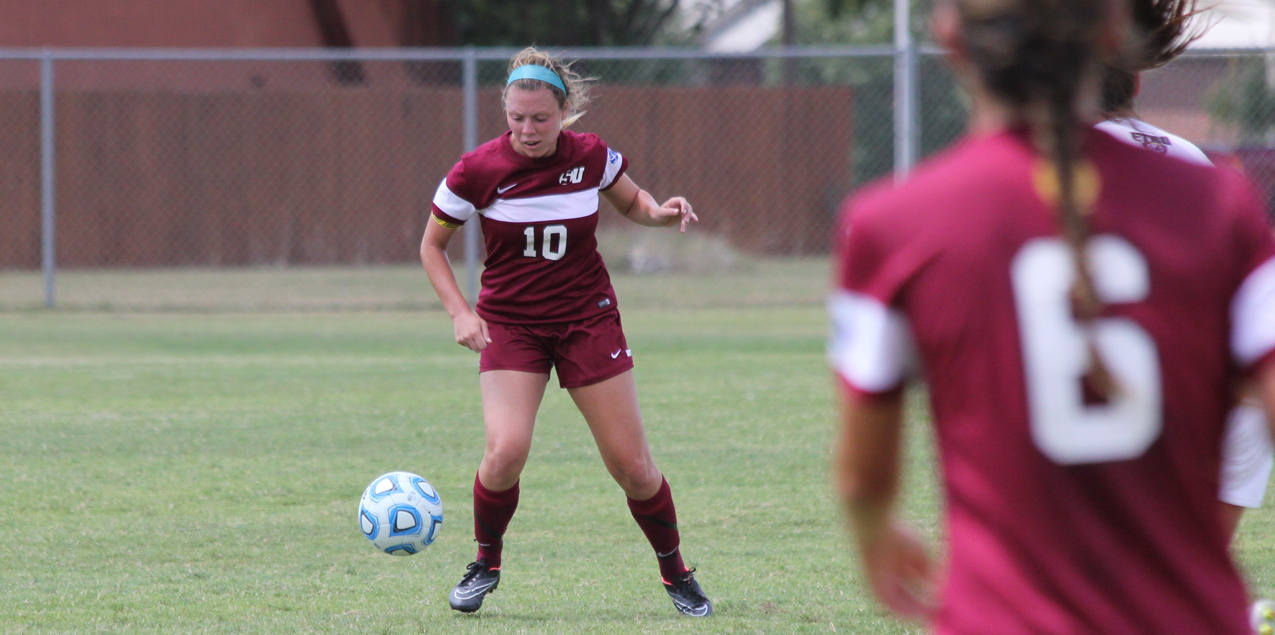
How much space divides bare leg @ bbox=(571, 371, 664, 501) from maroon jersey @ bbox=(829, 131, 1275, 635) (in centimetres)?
296

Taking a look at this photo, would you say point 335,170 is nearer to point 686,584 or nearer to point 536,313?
point 536,313

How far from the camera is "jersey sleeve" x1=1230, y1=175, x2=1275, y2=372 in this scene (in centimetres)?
158

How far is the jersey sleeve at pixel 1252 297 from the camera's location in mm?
1582

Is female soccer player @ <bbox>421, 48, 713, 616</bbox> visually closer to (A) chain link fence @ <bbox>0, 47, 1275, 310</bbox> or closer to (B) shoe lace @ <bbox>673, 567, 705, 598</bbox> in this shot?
(B) shoe lace @ <bbox>673, 567, 705, 598</bbox>

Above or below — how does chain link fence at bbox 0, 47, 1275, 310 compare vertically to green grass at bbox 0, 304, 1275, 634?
above

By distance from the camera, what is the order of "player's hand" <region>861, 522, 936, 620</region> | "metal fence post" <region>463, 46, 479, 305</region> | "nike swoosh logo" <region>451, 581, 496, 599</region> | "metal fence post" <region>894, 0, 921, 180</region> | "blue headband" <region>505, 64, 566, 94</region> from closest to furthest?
"player's hand" <region>861, 522, 936, 620</region> < "blue headband" <region>505, 64, 566, 94</region> < "nike swoosh logo" <region>451, 581, 496, 599</region> < "metal fence post" <region>463, 46, 479, 305</region> < "metal fence post" <region>894, 0, 921, 180</region>

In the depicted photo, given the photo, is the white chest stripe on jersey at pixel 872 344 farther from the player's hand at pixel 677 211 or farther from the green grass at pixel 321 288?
the green grass at pixel 321 288

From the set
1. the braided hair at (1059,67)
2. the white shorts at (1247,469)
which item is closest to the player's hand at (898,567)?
the braided hair at (1059,67)

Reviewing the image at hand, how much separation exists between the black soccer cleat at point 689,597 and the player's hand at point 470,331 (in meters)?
0.98

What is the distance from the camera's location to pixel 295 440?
7.61 metres

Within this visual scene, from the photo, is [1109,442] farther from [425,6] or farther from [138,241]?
[425,6]

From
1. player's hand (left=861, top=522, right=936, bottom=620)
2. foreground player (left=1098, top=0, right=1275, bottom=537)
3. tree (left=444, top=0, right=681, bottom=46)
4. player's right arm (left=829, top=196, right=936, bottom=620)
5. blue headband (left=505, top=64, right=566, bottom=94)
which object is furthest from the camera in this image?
tree (left=444, top=0, right=681, bottom=46)

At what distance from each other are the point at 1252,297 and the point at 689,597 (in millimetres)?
3195

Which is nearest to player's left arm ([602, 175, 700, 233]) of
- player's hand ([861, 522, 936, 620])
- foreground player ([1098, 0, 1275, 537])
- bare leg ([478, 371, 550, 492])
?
bare leg ([478, 371, 550, 492])
